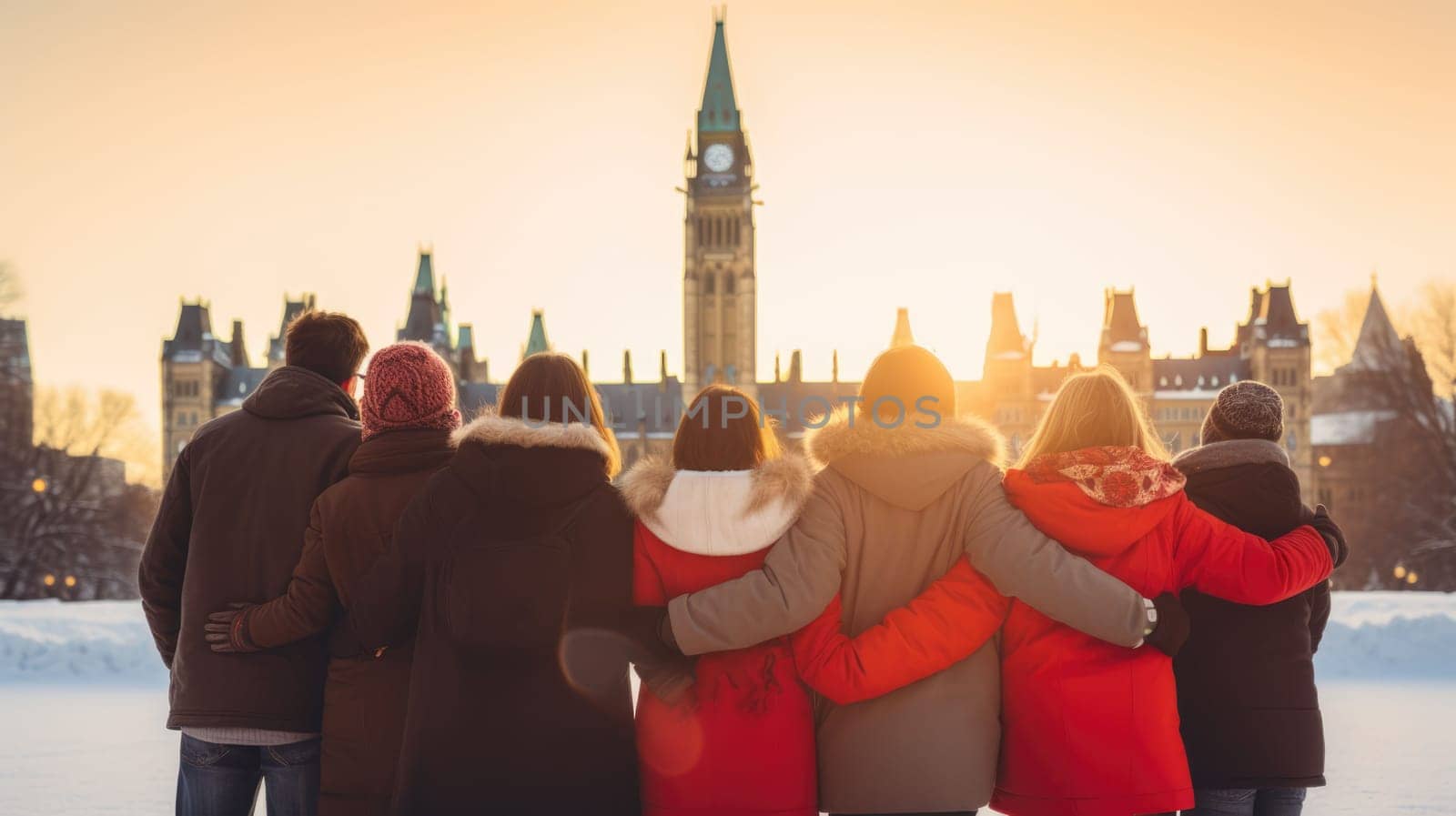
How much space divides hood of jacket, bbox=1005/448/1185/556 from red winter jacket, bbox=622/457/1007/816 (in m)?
0.31

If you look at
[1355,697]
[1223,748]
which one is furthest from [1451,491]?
[1223,748]

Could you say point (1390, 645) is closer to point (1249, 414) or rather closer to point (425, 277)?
point (1249, 414)

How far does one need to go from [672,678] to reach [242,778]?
60.9 inches

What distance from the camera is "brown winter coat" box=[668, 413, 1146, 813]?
3.67 meters

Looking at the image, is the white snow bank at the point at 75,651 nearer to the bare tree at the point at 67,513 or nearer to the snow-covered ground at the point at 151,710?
the snow-covered ground at the point at 151,710

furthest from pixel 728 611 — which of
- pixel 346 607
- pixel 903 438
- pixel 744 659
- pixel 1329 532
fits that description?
pixel 1329 532

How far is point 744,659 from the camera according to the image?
380cm

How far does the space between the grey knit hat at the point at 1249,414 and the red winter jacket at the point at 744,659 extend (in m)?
1.19

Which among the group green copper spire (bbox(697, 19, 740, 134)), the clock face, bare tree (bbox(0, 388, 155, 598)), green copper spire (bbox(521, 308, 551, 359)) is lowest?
bare tree (bbox(0, 388, 155, 598))

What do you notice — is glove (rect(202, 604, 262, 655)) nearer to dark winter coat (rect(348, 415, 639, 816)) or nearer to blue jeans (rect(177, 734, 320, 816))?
blue jeans (rect(177, 734, 320, 816))

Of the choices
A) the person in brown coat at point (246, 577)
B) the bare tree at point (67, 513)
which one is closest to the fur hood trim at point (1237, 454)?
the person in brown coat at point (246, 577)

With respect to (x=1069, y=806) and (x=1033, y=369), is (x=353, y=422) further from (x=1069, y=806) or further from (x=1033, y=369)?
(x=1033, y=369)

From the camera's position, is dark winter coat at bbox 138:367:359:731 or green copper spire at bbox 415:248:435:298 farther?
green copper spire at bbox 415:248:435:298

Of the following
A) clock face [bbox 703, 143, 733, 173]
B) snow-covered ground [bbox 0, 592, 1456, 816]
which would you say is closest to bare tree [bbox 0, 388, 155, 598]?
snow-covered ground [bbox 0, 592, 1456, 816]
